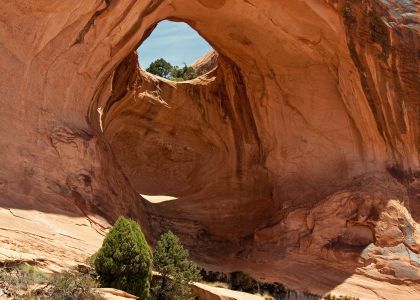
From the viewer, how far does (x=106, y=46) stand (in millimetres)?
14523

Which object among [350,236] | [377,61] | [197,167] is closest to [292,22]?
[377,61]

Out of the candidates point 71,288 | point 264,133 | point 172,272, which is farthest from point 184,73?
point 71,288

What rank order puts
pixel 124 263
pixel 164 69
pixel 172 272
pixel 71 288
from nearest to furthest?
pixel 71 288
pixel 124 263
pixel 172 272
pixel 164 69

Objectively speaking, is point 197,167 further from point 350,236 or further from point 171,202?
point 350,236

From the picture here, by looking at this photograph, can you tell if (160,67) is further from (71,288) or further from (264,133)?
(71,288)

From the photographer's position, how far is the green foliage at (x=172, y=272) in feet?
35.8

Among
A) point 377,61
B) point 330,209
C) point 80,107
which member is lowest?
point 330,209

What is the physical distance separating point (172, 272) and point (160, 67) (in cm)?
2605

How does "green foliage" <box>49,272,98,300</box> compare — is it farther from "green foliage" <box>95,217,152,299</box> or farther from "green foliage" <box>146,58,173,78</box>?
"green foliage" <box>146,58,173,78</box>

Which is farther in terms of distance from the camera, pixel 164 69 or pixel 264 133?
pixel 164 69

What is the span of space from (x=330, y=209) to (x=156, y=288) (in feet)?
20.2

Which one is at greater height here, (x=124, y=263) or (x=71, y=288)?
(x=124, y=263)

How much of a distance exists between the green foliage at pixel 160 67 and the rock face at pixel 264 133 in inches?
573

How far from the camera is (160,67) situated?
3634 centimetres
